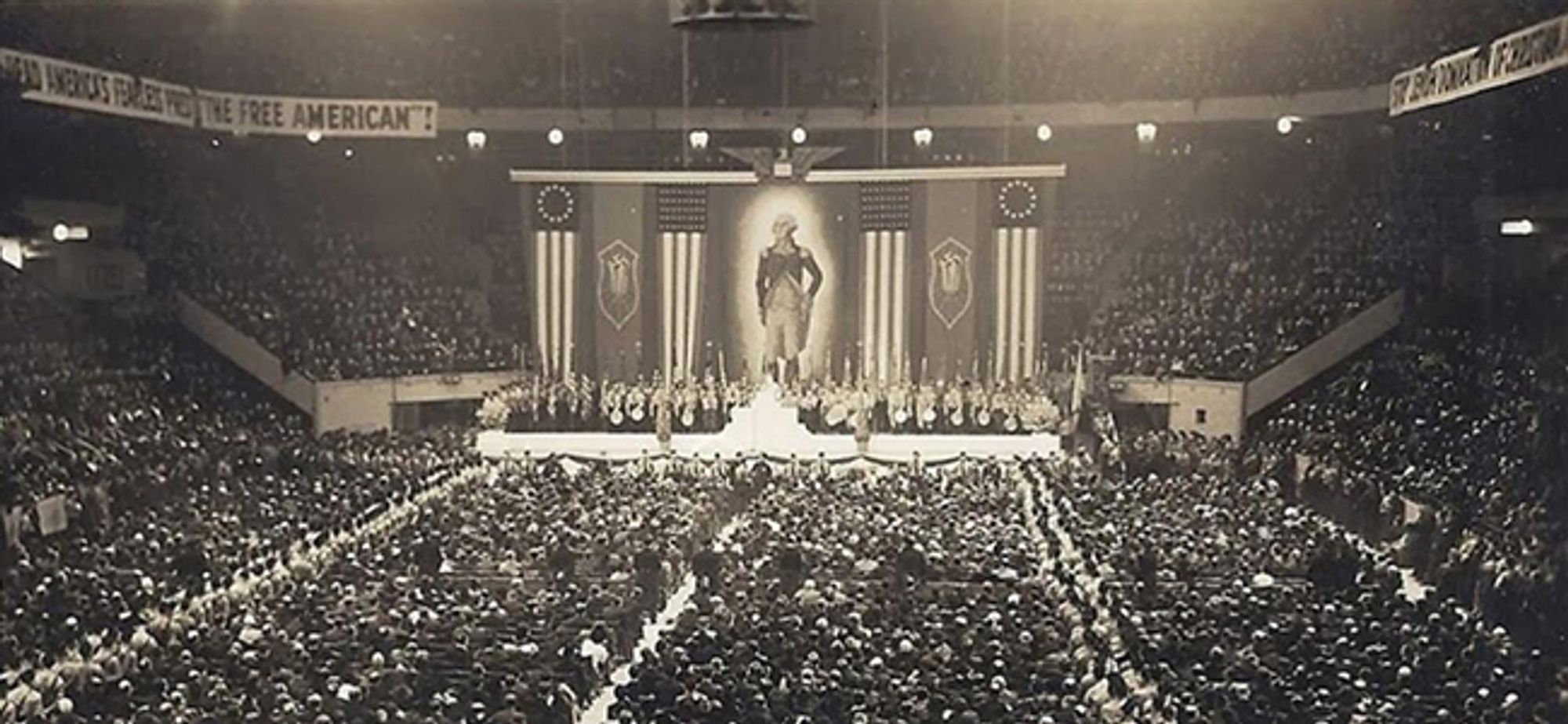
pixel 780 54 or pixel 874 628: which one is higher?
pixel 780 54

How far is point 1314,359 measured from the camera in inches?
1054

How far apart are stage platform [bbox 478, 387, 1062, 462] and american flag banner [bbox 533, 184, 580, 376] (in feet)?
9.69

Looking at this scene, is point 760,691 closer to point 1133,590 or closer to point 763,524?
point 1133,590

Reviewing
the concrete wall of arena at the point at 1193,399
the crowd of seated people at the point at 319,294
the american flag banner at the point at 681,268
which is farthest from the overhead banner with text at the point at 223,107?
the concrete wall of arena at the point at 1193,399

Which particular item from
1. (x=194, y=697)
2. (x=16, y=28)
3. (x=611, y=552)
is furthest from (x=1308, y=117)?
(x=194, y=697)

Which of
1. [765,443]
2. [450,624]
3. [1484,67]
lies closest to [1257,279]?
[1484,67]

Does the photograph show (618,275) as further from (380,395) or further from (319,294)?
(319,294)

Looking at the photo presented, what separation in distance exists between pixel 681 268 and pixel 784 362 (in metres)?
2.39

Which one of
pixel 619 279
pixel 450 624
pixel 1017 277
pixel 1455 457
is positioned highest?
pixel 1017 277

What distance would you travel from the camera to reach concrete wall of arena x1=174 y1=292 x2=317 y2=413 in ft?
92.2

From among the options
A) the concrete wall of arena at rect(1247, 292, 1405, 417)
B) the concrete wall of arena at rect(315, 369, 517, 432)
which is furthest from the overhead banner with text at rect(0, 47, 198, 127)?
the concrete wall of arena at rect(1247, 292, 1405, 417)

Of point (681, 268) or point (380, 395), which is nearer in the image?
point (380, 395)

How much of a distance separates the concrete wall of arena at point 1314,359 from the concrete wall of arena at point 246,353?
1513 cm

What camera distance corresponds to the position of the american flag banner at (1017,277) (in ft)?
93.3
